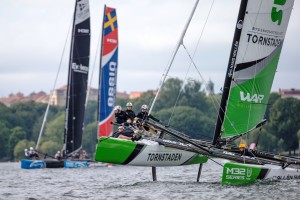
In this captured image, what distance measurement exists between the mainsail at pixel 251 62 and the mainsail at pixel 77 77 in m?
21.4

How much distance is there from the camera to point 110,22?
48.5m

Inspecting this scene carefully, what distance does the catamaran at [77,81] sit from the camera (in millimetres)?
45938

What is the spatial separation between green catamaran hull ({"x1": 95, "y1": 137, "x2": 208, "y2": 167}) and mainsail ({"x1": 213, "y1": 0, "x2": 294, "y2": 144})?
4.77 feet

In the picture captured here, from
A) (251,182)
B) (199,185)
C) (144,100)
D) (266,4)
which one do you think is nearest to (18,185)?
(199,185)

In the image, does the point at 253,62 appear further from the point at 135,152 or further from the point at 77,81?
the point at 77,81

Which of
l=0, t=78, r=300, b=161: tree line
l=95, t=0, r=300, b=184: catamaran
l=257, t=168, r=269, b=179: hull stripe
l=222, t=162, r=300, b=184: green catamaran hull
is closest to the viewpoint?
l=222, t=162, r=300, b=184: green catamaran hull

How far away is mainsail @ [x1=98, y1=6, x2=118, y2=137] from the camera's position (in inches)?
1854

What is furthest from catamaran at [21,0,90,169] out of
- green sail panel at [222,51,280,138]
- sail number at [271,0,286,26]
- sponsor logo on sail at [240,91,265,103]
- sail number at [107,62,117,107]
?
sail number at [271,0,286,26]

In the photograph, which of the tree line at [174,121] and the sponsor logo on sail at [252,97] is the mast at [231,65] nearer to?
the sponsor logo on sail at [252,97]

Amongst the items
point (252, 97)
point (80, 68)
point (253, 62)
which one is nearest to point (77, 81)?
point (80, 68)

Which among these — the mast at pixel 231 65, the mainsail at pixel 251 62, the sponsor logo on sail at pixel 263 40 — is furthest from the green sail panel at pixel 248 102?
the sponsor logo on sail at pixel 263 40

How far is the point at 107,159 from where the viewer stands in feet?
79.4

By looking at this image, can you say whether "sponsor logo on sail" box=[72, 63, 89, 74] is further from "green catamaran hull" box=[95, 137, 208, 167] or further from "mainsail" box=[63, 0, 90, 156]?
"green catamaran hull" box=[95, 137, 208, 167]

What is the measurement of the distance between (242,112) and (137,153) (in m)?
3.73
